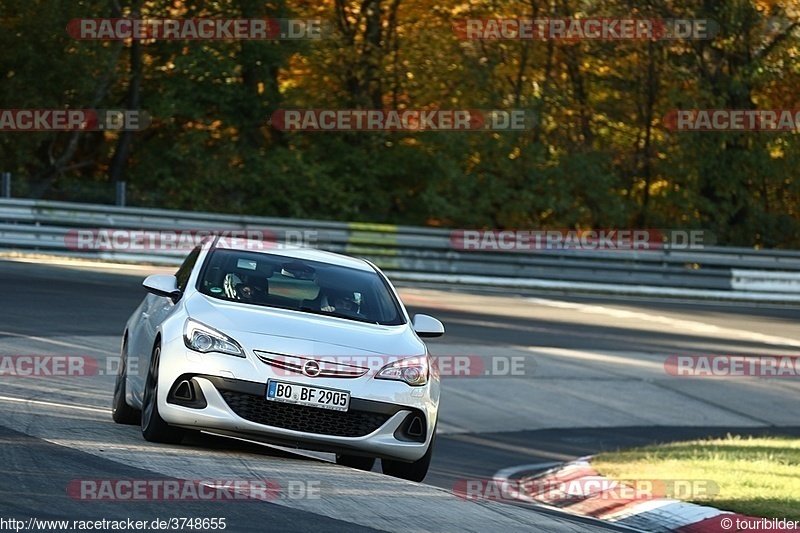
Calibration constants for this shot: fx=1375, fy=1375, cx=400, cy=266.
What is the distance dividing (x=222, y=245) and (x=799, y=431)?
27.7 ft

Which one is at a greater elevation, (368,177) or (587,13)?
(587,13)

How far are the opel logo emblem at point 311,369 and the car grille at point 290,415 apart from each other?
0.21 m

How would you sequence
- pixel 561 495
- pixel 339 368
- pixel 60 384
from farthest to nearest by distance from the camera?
pixel 60 384 → pixel 561 495 → pixel 339 368

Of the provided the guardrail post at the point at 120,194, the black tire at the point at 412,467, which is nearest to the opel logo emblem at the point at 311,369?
the black tire at the point at 412,467

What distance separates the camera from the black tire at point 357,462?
392 inches

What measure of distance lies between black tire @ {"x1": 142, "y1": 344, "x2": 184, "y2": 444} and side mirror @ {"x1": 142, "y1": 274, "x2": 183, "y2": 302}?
1.54 feet

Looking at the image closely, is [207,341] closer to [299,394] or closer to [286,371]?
[286,371]

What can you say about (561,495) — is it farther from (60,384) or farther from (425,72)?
(425,72)

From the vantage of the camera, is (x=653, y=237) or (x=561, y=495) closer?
(x=561, y=495)

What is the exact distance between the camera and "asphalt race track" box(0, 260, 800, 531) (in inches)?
304

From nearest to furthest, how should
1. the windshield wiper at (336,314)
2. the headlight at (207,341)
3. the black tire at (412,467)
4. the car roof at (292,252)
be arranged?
the headlight at (207,341) < the black tire at (412,467) < the windshield wiper at (336,314) < the car roof at (292,252)

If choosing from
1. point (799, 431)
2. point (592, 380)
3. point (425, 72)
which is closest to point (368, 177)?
point (425, 72)

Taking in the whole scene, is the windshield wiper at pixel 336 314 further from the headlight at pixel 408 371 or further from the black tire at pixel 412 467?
the black tire at pixel 412 467

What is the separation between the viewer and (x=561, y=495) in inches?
441
